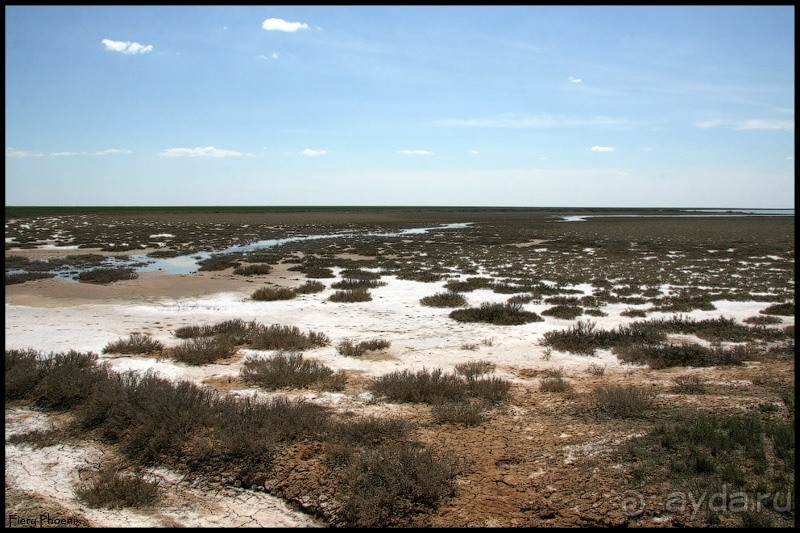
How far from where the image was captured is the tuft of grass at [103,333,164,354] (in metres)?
9.40

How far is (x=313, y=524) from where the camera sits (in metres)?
4.25

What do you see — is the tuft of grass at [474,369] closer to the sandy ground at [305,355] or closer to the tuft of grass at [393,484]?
the sandy ground at [305,355]

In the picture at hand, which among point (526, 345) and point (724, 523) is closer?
point (724, 523)

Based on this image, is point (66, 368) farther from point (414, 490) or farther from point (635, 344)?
point (635, 344)

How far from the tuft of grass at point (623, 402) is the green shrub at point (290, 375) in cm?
388

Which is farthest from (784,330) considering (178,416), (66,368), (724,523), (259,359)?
(66,368)

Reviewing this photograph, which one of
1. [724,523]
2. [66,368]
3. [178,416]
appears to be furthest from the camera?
[66,368]

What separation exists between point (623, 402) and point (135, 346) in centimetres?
889

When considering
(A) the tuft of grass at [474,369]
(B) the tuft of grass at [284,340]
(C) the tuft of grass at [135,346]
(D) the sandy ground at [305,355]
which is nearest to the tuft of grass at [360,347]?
(D) the sandy ground at [305,355]

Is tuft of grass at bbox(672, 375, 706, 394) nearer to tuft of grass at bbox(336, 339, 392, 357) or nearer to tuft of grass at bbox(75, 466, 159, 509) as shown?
tuft of grass at bbox(336, 339, 392, 357)

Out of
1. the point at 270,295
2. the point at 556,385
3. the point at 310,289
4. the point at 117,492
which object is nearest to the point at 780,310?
the point at 556,385

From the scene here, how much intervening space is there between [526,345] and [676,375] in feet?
9.97

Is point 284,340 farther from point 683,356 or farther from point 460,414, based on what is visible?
point 683,356

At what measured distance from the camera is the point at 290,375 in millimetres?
7703
